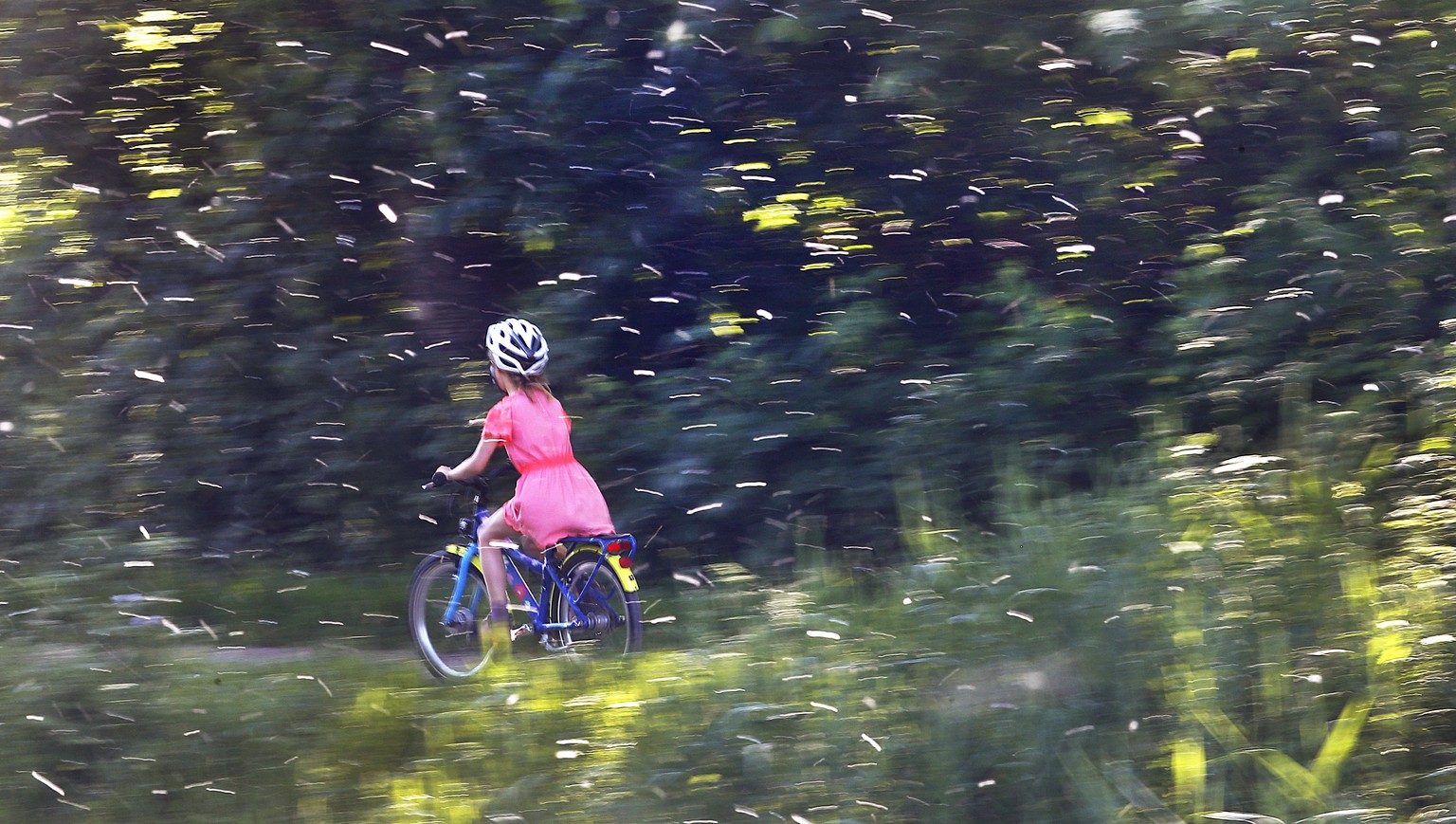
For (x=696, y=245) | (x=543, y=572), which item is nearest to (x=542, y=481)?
(x=543, y=572)

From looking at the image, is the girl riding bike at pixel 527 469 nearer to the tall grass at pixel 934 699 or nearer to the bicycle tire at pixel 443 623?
the bicycle tire at pixel 443 623

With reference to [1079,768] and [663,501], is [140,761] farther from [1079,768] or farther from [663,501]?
[663,501]

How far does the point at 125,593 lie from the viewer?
21.6 ft

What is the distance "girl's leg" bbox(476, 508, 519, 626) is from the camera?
22.0ft

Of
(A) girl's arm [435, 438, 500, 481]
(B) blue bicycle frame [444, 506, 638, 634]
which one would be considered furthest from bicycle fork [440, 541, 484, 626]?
(A) girl's arm [435, 438, 500, 481]

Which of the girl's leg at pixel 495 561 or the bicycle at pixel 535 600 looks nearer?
the bicycle at pixel 535 600

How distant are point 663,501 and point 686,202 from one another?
75.7 inches

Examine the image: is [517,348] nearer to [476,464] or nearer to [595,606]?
[476,464]

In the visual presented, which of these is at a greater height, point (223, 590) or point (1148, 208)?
point (1148, 208)

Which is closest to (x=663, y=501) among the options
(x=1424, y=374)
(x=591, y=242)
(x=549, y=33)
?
(x=591, y=242)

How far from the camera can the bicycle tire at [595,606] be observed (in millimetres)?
6434

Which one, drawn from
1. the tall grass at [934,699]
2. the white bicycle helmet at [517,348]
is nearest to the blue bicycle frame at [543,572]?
the tall grass at [934,699]

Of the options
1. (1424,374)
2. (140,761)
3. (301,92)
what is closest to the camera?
(140,761)

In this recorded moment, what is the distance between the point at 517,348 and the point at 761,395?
7.05ft
